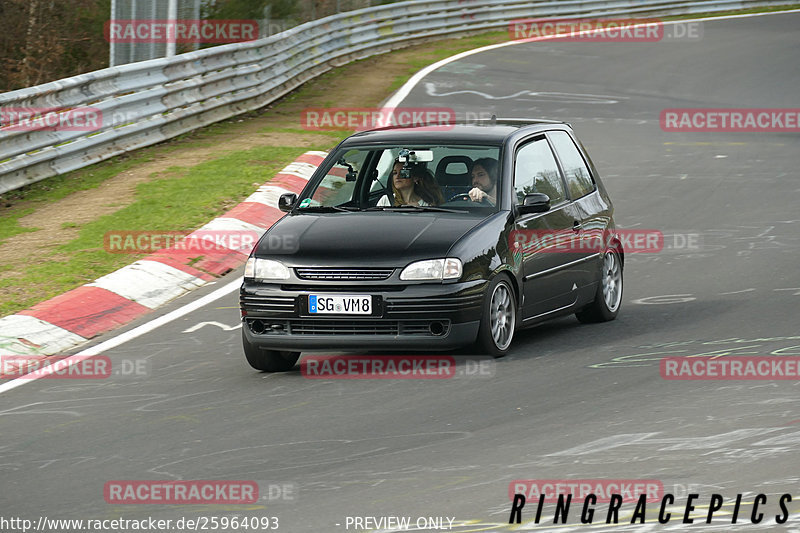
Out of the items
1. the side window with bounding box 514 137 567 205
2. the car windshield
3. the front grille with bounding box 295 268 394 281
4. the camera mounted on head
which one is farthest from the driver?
the front grille with bounding box 295 268 394 281

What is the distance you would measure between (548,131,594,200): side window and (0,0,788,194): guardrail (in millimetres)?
6674

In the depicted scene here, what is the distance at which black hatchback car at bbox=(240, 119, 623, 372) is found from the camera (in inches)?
335

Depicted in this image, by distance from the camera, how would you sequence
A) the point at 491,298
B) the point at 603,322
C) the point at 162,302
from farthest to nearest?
the point at 162,302
the point at 603,322
the point at 491,298

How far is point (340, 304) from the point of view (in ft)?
28.0

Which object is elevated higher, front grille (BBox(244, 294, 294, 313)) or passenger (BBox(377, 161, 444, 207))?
passenger (BBox(377, 161, 444, 207))

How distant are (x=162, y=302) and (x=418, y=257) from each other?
3386 mm

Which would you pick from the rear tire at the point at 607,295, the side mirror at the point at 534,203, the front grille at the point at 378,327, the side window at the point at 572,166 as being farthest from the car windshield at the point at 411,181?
the rear tire at the point at 607,295

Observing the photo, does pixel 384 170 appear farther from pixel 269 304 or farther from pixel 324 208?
pixel 269 304

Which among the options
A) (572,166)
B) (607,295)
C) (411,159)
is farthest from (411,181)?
(607,295)

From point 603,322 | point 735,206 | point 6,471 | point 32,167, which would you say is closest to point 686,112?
point 735,206

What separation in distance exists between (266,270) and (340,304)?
1.94 feet

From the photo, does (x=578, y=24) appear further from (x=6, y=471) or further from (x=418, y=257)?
(x=6, y=471)

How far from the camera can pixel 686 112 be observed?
22453 millimetres

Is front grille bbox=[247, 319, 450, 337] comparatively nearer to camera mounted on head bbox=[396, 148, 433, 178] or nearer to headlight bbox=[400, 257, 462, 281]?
headlight bbox=[400, 257, 462, 281]
